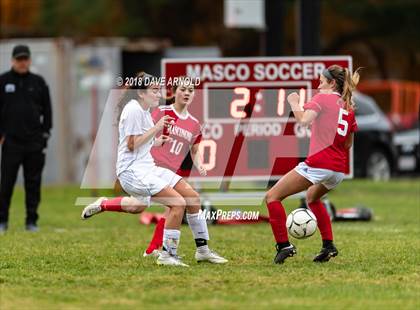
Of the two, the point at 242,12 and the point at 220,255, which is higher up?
the point at 242,12

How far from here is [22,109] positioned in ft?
47.6

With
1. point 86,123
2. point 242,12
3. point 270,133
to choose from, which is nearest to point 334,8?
point 86,123

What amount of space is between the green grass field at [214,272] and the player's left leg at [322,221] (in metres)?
0.14

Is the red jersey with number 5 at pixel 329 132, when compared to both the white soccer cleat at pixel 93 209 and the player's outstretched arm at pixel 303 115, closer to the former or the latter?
the player's outstretched arm at pixel 303 115

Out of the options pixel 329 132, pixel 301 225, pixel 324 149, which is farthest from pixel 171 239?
pixel 329 132

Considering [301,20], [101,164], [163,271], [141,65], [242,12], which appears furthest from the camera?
[141,65]

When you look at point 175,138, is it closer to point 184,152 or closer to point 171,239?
point 184,152

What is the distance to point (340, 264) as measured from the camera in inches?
426

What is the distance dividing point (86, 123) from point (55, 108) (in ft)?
2.72

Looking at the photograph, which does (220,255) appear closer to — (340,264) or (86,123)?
(340,264)

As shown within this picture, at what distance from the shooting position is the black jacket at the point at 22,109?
1449 centimetres

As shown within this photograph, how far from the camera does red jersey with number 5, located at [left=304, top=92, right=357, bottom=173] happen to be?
10695mm

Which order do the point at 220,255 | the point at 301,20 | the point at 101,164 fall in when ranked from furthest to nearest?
the point at 101,164, the point at 301,20, the point at 220,255

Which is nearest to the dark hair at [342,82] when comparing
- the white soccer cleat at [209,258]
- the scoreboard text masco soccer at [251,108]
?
the white soccer cleat at [209,258]
